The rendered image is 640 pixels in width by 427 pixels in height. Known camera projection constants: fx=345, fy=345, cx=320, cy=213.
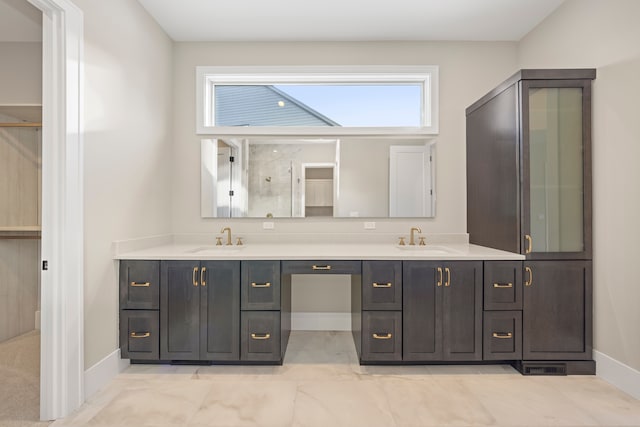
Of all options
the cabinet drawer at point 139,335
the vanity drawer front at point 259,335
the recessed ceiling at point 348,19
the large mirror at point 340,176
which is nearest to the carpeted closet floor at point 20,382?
the cabinet drawer at point 139,335

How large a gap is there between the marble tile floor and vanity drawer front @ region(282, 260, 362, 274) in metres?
0.72

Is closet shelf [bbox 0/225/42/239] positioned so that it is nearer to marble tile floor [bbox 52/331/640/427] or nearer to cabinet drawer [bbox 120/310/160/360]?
cabinet drawer [bbox 120/310/160/360]

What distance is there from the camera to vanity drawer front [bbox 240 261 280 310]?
2.43 m

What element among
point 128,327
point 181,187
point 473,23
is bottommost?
point 128,327

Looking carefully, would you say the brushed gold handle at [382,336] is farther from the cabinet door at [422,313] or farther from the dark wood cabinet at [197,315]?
the dark wood cabinet at [197,315]

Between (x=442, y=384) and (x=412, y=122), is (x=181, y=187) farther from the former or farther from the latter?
(x=442, y=384)

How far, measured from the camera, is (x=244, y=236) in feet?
10.7

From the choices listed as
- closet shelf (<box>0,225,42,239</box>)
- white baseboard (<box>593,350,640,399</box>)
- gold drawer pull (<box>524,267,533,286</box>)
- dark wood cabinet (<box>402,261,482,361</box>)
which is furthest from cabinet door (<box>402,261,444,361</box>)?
closet shelf (<box>0,225,42,239</box>)

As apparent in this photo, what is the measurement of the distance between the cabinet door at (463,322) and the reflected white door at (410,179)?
929 millimetres

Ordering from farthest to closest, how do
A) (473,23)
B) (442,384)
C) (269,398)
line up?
(473,23), (442,384), (269,398)

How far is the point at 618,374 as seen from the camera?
221cm

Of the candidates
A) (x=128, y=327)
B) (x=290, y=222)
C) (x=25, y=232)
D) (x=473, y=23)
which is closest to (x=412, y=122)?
(x=473, y=23)

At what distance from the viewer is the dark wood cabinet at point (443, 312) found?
2426 millimetres

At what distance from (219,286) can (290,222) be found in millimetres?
1033
